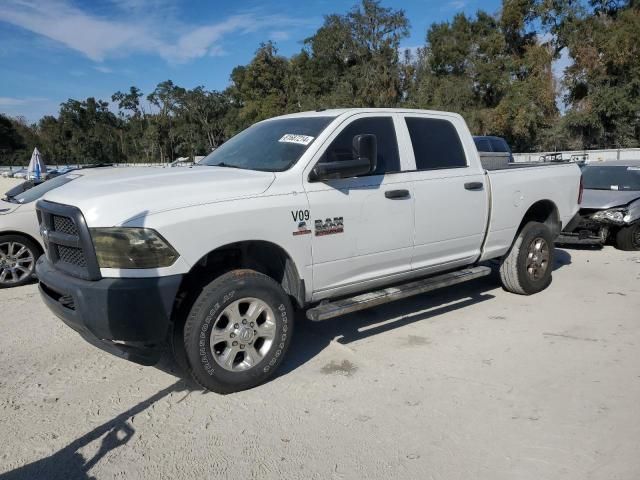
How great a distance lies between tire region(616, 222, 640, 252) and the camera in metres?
8.47

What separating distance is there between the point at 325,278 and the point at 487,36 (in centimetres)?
4033

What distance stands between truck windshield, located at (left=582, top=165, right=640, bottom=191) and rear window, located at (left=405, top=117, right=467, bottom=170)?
546 centimetres

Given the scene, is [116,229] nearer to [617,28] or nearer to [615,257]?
[615,257]

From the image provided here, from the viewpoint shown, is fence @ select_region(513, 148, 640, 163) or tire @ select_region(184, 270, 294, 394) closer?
tire @ select_region(184, 270, 294, 394)

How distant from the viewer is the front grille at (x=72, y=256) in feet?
11.4

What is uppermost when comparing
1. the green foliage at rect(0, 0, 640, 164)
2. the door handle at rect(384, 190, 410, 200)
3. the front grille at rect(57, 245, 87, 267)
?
the green foliage at rect(0, 0, 640, 164)

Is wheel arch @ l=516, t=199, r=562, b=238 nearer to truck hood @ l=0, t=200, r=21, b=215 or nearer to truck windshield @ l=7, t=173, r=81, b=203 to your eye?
truck windshield @ l=7, t=173, r=81, b=203

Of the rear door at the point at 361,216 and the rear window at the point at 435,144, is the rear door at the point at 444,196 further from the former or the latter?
the rear door at the point at 361,216

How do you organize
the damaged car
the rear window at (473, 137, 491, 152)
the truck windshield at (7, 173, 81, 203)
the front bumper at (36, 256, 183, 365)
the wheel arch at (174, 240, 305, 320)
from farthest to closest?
the rear window at (473, 137, 491, 152) < the damaged car < the truck windshield at (7, 173, 81, 203) < the wheel arch at (174, 240, 305, 320) < the front bumper at (36, 256, 183, 365)

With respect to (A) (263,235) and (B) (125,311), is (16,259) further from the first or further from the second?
(A) (263,235)

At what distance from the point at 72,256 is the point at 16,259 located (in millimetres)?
4050

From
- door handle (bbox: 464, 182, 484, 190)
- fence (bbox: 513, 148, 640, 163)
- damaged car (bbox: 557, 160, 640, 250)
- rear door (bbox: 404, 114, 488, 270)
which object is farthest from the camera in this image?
fence (bbox: 513, 148, 640, 163)

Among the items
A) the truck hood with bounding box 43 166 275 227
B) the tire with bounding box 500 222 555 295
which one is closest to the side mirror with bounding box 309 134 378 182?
the truck hood with bounding box 43 166 275 227

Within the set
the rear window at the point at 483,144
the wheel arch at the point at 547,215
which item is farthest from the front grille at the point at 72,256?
the rear window at the point at 483,144
